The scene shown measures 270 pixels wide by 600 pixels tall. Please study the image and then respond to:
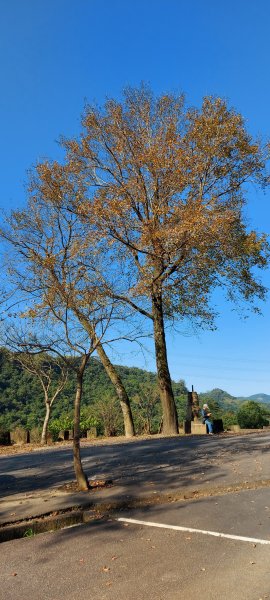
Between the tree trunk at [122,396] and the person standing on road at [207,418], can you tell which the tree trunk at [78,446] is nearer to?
the tree trunk at [122,396]

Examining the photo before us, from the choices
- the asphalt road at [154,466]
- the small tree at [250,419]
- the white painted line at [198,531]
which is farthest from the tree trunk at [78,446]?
the small tree at [250,419]

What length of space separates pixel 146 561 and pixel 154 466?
17.9 ft

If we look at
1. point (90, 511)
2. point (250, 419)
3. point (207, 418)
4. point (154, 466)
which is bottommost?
point (90, 511)

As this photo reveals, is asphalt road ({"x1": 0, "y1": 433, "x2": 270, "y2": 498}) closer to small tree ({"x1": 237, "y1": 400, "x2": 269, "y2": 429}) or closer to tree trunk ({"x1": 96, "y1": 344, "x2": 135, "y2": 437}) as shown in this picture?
tree trunk ({"x1": 96, "y1": 344, "x2": 135, "y2": 437})

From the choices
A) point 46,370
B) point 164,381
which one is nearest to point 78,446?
point 164,381

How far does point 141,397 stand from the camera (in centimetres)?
4047

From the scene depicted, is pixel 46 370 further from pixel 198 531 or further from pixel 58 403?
pixel 198 531

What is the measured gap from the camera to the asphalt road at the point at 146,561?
13.6 ft

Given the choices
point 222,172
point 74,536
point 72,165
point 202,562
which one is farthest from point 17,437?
point 202,562

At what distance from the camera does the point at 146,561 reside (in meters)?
4.85

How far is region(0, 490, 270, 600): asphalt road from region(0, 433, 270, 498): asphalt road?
1769 mm

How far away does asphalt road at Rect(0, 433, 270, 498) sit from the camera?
8.59 m

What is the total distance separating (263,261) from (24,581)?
16.9 meters

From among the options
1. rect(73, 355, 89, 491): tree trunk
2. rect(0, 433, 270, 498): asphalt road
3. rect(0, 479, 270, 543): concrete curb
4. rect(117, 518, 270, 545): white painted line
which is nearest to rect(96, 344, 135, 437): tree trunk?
rect(0, 433, 270, 498): asphalt road
